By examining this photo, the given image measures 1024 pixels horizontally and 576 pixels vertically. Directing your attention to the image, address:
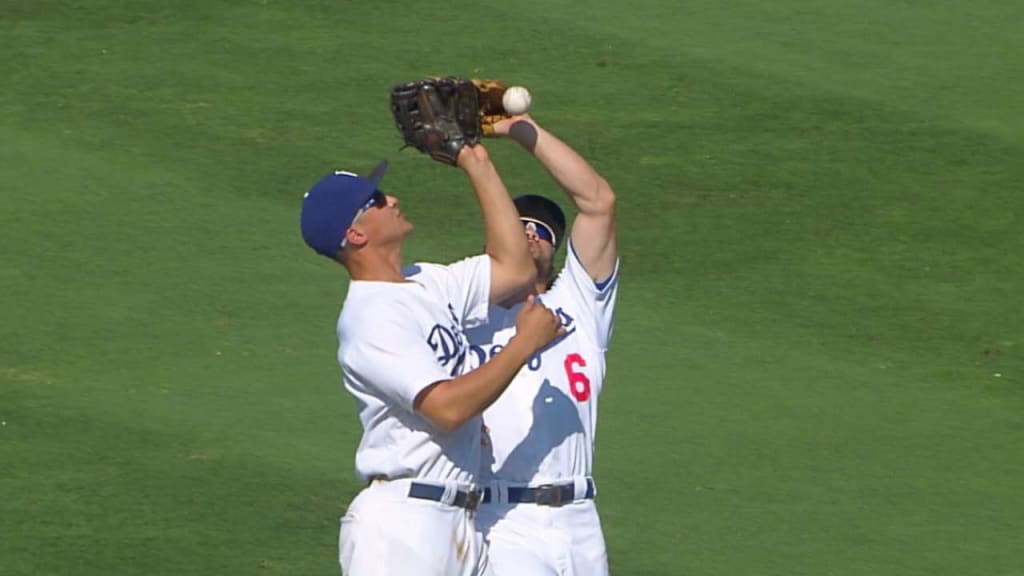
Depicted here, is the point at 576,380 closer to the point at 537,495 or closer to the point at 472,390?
the point at 537,495

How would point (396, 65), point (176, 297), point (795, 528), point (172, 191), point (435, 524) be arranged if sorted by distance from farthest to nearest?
point (396, 65) < point (172, 191) < point (176, 297) < point (795, 528) < point (435, 524)

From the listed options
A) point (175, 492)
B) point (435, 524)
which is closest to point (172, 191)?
point (175, 492)

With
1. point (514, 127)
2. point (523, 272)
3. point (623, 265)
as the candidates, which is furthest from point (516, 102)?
point (623, 265)

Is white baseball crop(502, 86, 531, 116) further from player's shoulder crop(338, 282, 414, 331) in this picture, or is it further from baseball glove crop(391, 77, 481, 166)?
player's shoulder crop(338, 282, 414, 331)

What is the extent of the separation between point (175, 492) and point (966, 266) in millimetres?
4136

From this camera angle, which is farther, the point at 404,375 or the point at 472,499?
the point at 472,499

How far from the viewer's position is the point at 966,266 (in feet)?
31.4

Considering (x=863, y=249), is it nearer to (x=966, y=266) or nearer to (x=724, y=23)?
(x=966, y=266)

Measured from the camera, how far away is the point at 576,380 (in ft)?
18.9

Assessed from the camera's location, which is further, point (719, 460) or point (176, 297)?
point (176, 297)

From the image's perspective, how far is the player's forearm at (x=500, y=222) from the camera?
5.28 meters

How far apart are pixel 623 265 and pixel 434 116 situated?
428 centimetres

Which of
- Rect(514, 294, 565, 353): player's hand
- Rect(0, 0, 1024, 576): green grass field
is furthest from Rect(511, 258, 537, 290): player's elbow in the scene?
Rect(0, 0, 1024, 576): green grass field

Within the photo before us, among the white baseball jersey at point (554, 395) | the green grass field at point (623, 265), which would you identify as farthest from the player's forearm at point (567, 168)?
the green grass field at point (623, 265)
